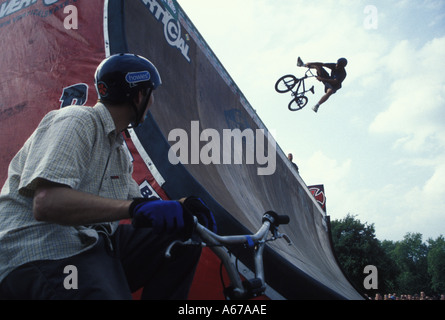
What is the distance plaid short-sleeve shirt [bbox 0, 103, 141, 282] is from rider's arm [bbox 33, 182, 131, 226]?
44 mm

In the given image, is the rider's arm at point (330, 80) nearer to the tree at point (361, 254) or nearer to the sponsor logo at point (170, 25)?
the sponsor logo at point (170, 25)

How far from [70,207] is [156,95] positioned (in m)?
2.97

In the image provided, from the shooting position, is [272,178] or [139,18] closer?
[139,18]

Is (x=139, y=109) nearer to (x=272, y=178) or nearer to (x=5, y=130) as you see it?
(x=5, y=130)

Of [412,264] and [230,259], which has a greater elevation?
[412,264]

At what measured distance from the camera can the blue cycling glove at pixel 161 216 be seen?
115 centimetres

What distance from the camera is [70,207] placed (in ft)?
3.92

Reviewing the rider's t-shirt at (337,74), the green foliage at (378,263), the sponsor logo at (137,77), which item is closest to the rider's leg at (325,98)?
the rider's t-shirt at (337,74)

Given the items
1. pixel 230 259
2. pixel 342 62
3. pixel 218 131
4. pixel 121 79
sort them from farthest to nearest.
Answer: pixel 342 62 → pixel 218 131 → pixel 121 79 → pixel 230 259

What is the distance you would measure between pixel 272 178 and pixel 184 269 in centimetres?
656

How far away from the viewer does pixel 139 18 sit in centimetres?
454

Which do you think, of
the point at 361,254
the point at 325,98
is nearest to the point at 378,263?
the point at 361,254

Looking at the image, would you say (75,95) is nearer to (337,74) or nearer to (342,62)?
(342,62)
